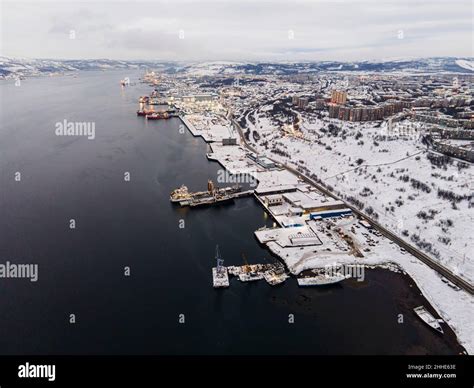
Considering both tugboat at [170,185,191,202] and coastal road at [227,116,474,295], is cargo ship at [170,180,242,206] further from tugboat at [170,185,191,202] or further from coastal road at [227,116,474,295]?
coastal road at [227,116,474,295]

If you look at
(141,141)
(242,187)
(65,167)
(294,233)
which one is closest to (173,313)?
(294,233)

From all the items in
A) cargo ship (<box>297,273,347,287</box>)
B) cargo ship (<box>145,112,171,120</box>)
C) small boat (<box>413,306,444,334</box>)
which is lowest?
small boat (<box>413,306,444,334</box>)

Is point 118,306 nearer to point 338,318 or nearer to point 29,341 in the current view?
point 29,341

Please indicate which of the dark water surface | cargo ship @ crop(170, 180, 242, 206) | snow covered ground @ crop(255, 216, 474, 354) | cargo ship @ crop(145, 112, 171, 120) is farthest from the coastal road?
cargo ship @ crop(145, 112, 171, 120)

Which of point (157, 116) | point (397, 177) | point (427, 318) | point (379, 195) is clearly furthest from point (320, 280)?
point (157, 116)

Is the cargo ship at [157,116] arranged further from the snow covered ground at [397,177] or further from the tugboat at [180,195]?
the tugboat at [180,195]

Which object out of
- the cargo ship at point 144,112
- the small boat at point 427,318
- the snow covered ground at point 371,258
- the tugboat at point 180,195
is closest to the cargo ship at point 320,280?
the snow covered ground at point 371,258

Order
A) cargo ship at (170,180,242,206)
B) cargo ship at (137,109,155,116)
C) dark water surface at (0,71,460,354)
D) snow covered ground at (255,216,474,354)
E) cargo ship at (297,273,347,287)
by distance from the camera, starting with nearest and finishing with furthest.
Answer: dark water surface at (0,71,460,354)
snow covered ground at (255,216,474,354)
cargo ship at (297,273,347,287)
cargo ship at (170,180,242,206)
cargo ship at (137,109,155,116)
